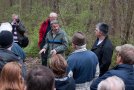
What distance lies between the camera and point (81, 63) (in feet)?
18.7

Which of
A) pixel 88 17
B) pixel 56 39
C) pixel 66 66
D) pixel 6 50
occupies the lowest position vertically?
pixel 88 17

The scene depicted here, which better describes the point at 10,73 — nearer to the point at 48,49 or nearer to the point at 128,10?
the point at 48,49

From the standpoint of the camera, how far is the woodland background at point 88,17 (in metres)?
10.9

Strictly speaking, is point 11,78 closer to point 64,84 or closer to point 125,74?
point 64,84

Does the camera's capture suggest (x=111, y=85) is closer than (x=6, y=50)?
Yes

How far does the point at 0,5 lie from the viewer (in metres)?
26.2

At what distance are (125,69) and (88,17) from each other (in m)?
9.63

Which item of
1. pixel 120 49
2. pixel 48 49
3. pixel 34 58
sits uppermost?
pixel 120 49

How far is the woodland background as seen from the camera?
10867 mm

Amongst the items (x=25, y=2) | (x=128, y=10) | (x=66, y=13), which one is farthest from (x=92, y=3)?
(x=25, y=2)

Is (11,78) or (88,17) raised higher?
(11,78)

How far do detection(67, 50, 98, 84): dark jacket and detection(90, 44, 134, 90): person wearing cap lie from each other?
798 millimetres

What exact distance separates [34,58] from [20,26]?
4147 millimetres

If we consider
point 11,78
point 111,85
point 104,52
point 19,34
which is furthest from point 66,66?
point 19,34
